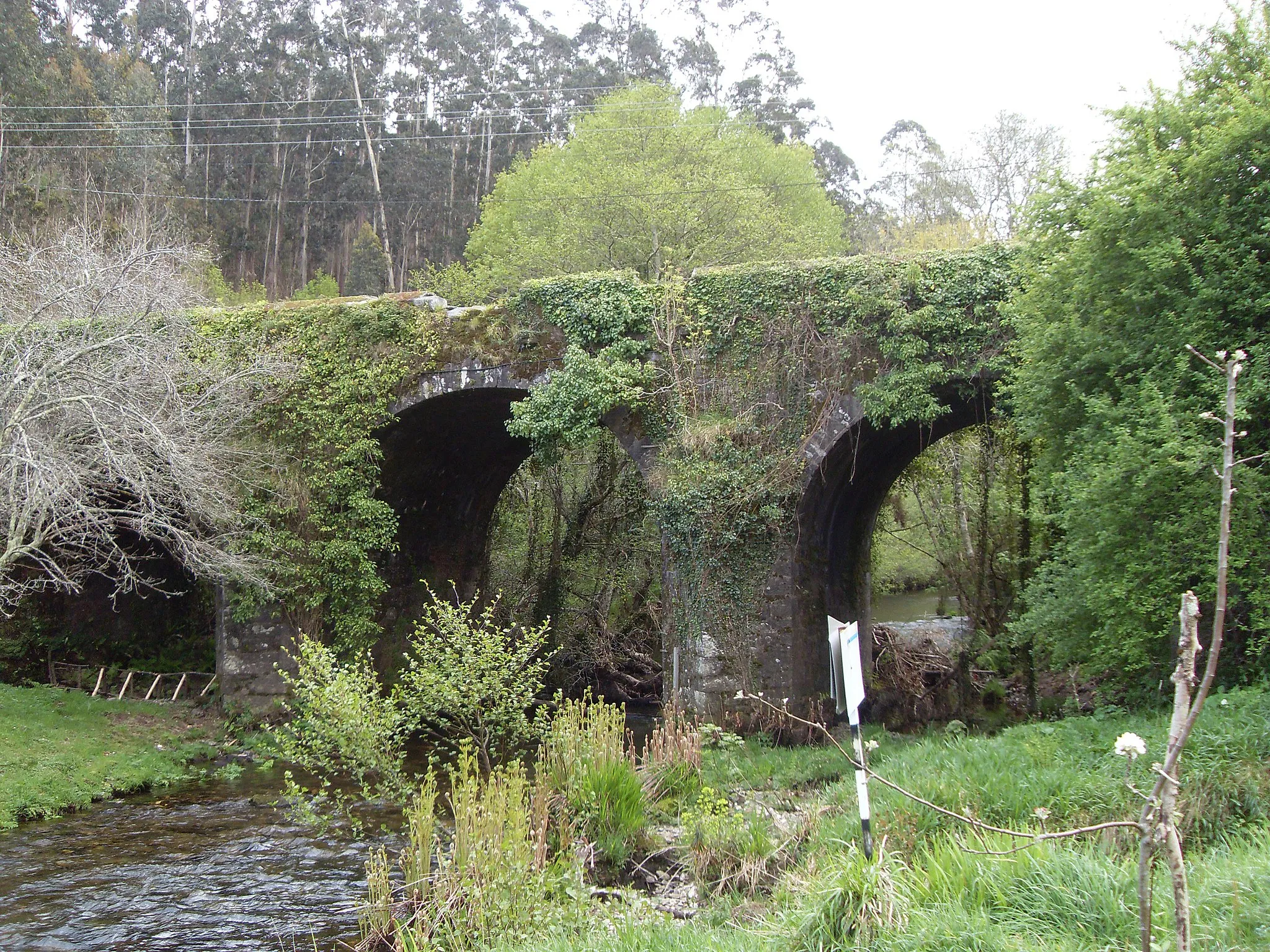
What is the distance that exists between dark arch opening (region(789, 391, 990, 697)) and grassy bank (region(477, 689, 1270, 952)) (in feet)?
13.2

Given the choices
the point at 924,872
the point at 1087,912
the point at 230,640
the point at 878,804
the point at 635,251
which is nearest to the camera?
the point at 1087,912

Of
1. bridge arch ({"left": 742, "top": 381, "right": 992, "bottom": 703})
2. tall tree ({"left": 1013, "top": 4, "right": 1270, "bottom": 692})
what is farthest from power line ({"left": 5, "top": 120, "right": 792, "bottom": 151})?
tall tree ({"left": 1013, "top": 4, "right": 1270, "bottom": 692})

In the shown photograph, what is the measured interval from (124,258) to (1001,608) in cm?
1293

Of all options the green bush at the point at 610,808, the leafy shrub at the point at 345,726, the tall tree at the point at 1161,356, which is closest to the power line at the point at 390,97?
the tall tree at the point at 1161,356

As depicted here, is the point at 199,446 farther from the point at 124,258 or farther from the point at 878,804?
the point at 878,804

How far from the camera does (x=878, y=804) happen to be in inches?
261

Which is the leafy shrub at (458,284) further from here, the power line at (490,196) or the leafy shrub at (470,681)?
the leafy shrub at (470,681)

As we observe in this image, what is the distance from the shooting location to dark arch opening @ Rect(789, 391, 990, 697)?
1187 cm

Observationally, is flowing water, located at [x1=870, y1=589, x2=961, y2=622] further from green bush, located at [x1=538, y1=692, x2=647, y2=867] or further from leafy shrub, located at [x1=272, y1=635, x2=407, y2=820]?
leafy shrub, located at [x1=272, y1=635, x2=407, y2=820]

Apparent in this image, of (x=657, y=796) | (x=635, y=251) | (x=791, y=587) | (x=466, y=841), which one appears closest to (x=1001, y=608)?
(x=791, y=587)

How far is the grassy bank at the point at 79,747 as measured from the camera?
34.0 ft

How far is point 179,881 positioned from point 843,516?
9.11m

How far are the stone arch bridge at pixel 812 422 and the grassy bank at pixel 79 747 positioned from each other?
1161mm

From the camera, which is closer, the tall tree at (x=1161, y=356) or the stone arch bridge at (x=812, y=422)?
the tall tree at (x=1161, y=356)
